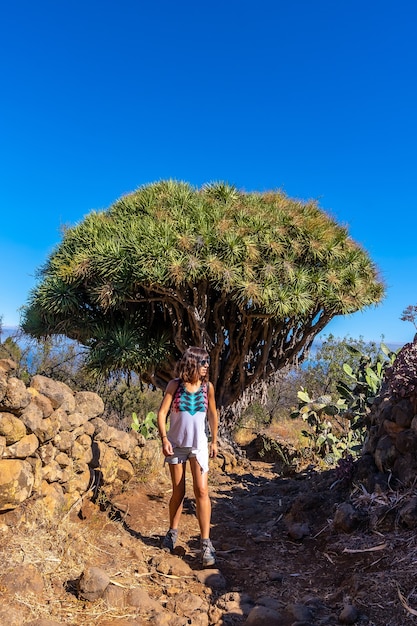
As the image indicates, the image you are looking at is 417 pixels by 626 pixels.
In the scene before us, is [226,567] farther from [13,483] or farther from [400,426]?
[400,426]

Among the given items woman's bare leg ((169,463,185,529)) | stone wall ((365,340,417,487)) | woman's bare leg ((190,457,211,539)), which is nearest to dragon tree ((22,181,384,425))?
stone wall ((365,340,417,487))

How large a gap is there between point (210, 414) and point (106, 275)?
4263 millimetres

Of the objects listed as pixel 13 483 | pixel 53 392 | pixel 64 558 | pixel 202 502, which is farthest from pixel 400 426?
pixel 13 483

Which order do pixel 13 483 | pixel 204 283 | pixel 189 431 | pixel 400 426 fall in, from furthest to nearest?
pixel 204 283 → pixel 400 426 → pixel 189 431 → pixel 13 483

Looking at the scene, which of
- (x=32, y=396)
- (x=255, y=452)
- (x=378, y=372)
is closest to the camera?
(x=32, y=396)

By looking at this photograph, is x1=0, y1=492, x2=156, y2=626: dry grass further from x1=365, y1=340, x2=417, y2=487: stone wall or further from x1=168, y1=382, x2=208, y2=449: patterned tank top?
x1=365, y1=340, x2=417, y2=487: stone wall

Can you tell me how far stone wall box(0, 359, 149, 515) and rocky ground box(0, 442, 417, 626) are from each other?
22 cm

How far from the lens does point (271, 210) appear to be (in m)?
8.84

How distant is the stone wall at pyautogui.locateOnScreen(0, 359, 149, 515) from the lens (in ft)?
11.6

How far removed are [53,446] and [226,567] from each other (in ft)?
5.32

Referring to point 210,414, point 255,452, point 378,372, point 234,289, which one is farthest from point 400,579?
point 255,452

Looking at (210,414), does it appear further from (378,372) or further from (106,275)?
(106,275)

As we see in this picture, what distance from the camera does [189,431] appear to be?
390 cm

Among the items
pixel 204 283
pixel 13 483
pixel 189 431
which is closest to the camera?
pixel 13 483
